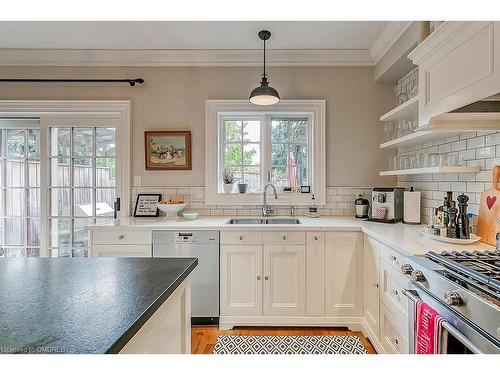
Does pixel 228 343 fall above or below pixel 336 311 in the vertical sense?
below

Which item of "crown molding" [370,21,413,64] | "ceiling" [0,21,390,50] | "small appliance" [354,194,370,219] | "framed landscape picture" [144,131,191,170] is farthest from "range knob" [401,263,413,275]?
"framed landscape picture" [144,131,191,170]

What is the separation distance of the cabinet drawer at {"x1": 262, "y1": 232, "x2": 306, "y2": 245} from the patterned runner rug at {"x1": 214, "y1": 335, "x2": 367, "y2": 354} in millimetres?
764

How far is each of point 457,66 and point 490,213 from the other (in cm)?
92

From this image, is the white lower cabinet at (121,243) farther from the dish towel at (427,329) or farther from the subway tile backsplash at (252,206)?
the dish towel at (427,329)

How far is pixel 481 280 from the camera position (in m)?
1.03

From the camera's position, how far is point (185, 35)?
2.69 meters

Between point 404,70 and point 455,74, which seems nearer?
point 455,74

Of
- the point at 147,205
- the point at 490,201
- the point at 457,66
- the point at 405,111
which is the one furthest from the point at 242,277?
the point at 457,66

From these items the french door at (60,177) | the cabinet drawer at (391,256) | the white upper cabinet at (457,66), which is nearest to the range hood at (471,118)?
the white upper cabinet at (457,66)

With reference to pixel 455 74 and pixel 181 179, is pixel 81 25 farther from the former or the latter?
pixel 455 74

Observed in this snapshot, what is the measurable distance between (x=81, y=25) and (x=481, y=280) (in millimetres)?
3286

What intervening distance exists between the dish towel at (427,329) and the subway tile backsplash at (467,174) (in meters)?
1.03

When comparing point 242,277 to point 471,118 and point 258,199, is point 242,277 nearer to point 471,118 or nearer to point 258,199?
point 258,199
